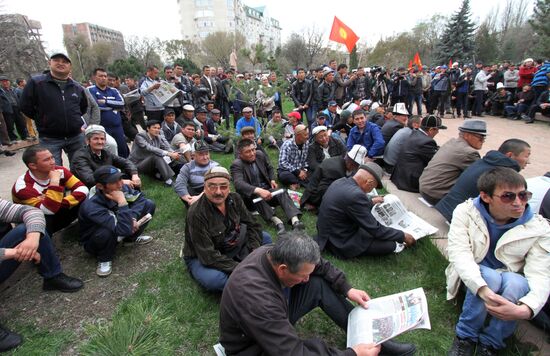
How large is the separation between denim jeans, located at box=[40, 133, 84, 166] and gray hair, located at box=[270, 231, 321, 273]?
3.83 m

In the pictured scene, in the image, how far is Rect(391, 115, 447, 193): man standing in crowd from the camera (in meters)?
5.14

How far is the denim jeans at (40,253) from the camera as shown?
8.44 feet

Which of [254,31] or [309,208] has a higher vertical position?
[254,31]

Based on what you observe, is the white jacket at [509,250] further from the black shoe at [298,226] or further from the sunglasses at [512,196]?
the black shoe at [298,226]

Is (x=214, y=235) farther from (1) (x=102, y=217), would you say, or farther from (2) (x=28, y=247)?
(2) (x=28, y=247)

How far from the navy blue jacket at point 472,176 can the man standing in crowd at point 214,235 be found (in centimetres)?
248

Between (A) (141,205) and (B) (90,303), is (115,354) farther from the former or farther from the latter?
(A) (141,205)

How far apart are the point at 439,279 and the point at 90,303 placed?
3397 millimetres

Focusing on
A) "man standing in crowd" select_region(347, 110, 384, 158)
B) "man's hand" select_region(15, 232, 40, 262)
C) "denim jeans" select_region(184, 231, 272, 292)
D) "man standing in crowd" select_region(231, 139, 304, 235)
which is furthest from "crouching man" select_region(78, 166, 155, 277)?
"man standing in crowd" select_region(347, 110, 384, 158)

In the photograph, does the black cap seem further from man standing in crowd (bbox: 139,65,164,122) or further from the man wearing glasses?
man standing in crowd (bbox: 139,65,164,122)

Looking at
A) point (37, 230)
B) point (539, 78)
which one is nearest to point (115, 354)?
point (37, 230)

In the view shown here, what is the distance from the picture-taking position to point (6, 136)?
28.7 feet

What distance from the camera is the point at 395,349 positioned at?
226 cm

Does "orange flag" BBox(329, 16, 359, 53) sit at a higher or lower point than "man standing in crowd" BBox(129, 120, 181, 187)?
higher
